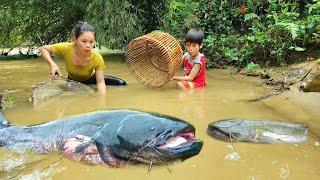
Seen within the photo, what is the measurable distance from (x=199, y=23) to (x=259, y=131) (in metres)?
5.03

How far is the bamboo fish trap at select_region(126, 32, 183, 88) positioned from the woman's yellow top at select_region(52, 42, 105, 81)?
0.67 meters

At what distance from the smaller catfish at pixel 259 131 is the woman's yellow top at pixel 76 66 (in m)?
2.29

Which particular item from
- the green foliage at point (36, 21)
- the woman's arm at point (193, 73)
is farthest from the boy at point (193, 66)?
the green foliage at point (36, 21)

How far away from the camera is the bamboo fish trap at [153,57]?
5590 mm

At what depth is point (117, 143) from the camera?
2.35m

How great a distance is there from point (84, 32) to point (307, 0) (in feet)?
12.9

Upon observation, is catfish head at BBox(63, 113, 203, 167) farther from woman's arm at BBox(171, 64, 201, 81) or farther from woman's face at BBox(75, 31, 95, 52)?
woman's arm at BBox(171, 64, 201, 81)

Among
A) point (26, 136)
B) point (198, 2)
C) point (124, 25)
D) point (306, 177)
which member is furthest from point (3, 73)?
point (306, 177)

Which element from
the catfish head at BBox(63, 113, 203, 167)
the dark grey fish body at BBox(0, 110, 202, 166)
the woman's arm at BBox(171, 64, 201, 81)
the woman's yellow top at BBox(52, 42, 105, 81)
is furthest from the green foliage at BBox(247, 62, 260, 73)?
Answer: the catfish head at BBox(63, 113, 203, 167)

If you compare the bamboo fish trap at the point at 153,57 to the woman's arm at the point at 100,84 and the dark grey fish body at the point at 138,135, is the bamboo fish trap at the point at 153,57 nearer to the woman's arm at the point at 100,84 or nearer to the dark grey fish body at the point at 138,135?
the woman's arm at the point at 100,84

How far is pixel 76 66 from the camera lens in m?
5.33

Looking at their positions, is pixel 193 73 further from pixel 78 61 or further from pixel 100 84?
pixel 78 61

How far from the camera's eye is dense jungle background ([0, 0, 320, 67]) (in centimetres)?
634

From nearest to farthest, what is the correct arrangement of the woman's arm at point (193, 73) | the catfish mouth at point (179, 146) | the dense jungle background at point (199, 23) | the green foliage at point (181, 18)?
the catfish mouth at point (179, 146) → the woman's arm at point (193, 73) → the dense jungle background at point (199, 23) → the green foliage at point (181, 18)
